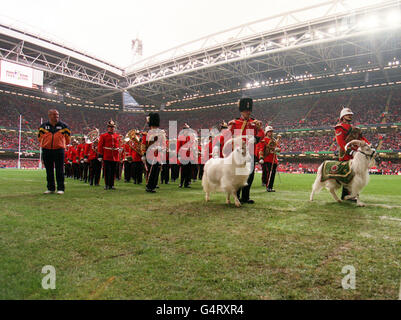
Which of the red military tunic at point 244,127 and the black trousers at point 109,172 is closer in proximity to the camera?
the red military tunic at point 244,127

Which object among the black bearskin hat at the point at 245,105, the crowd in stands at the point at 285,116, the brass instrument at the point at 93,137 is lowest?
the brass instrument at the point at 93,137

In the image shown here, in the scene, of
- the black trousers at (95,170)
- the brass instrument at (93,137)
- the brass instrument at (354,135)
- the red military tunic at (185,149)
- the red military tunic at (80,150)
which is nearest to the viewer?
the brass instrument at (354,135)

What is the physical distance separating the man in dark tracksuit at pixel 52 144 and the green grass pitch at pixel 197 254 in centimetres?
289

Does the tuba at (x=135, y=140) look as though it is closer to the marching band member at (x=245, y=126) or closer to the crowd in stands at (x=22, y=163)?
the marching band member at (x=245, y=126)

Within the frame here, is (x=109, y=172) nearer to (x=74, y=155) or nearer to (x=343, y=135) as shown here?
(x=74, y=155)

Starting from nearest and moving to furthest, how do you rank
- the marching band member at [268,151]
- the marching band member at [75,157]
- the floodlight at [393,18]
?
the marching band member at [268,151] < the marching band member at [75,157] < the floodlight at [393,18]

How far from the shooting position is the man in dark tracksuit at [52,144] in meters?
7.19

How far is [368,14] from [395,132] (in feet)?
65.5

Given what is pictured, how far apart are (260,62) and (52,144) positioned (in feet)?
103

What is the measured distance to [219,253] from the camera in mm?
2617

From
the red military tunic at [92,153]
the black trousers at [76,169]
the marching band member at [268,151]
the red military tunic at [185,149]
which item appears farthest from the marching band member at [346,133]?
the black trousers at [76,169]

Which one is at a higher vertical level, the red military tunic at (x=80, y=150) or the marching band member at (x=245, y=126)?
the marching band member at (x=245, y=126)

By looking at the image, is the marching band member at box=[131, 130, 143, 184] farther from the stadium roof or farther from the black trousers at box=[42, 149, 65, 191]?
the stadium roof

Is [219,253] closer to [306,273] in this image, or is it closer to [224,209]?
[306,273]
